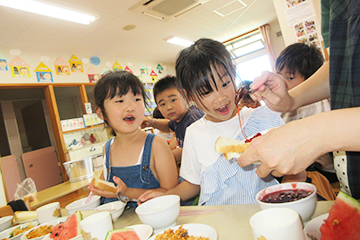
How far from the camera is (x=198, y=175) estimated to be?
136 cm

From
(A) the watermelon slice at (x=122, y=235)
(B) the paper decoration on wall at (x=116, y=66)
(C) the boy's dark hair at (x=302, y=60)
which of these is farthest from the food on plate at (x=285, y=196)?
(B) the paper decoration on wall at (x=116, y=66)

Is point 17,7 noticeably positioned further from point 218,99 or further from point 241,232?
point 241,232

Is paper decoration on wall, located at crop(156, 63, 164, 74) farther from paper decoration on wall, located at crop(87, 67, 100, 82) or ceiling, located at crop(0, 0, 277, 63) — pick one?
paper decoration on wall, located at crop(87, 67, 100, 82)

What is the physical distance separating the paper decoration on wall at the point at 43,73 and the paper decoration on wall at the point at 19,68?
187mm

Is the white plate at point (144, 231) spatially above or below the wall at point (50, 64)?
below

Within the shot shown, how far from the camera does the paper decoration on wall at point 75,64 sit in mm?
5650

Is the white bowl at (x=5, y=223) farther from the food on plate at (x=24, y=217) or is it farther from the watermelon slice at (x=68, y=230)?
the watermelon slice at (x=68, y=230)

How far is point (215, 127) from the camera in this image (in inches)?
54.0

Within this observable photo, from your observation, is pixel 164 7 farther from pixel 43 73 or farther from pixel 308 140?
pixel 308 140

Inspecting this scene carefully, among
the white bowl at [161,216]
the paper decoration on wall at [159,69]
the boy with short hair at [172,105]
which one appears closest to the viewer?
the white bowl at [161,216]

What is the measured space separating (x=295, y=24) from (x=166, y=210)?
12.6ft

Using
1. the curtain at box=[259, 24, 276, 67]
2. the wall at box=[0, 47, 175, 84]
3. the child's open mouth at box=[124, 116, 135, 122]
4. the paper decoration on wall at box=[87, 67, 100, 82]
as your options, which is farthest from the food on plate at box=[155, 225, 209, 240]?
the curtain at box=[259, 24, 276, 67]

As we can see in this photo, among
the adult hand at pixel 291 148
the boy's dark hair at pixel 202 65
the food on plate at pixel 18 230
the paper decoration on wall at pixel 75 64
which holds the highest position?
the paper decoration on wall at pixel 75 64

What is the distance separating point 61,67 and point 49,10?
76.2 inches
